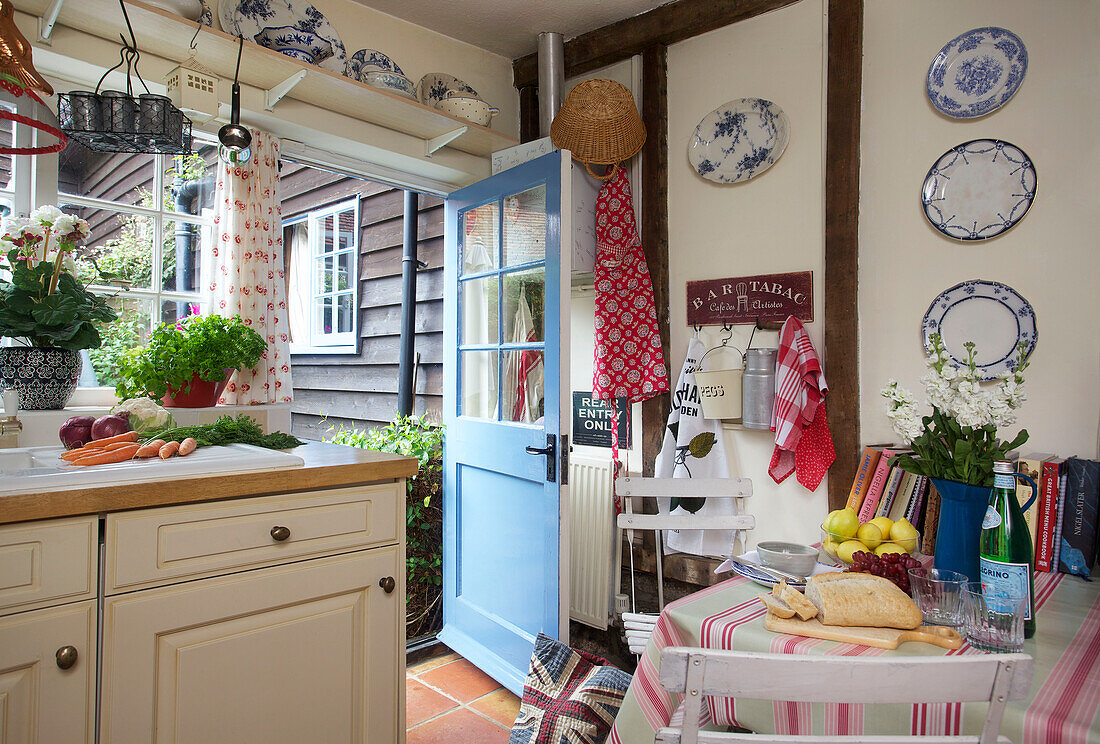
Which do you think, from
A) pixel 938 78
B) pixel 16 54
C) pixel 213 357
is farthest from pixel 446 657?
pixel 938 78

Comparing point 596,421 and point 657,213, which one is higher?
point 657,213

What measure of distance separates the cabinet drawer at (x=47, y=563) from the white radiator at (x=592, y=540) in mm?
1707

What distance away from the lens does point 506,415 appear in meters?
2.63

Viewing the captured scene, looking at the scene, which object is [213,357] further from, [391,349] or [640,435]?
[391,349]

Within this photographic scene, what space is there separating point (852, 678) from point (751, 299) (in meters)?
1.76

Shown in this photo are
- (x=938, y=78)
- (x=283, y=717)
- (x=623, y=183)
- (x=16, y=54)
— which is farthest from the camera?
(x=623, y=183)

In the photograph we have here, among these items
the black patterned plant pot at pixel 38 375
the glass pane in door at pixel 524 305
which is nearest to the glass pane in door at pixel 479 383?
the glass pane in door at pixel 524 305

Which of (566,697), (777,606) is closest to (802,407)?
(777,606)

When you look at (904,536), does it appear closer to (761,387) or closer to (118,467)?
(761,387)

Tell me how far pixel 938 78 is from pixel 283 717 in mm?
2526

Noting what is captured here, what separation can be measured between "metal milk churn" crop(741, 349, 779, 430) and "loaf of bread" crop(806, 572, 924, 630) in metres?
1.08

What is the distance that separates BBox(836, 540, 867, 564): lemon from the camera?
5.20 ft

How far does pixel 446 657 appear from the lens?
9.56 feet

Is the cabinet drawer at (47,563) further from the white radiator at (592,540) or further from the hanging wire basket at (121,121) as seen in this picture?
the white radiator at (592,540)
